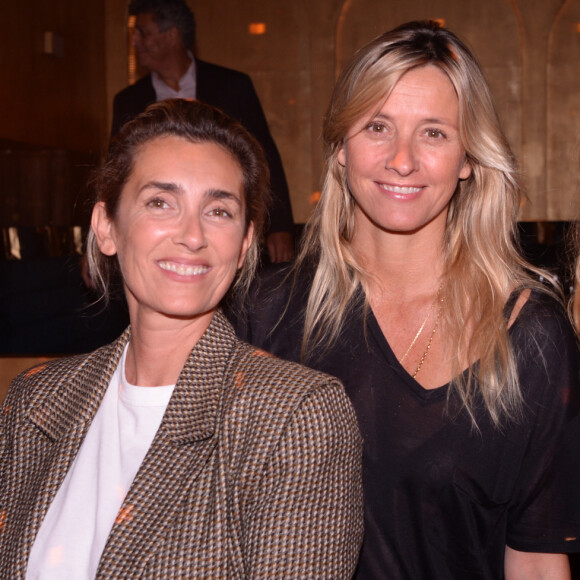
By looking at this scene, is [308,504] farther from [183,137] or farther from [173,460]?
[183,137]

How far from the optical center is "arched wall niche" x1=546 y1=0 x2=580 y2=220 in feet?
22.5

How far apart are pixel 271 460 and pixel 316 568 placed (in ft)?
0.62

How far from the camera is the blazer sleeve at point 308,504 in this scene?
136 centimetres

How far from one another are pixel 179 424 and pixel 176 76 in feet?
9.63

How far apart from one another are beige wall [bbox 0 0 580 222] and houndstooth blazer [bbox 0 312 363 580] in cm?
543

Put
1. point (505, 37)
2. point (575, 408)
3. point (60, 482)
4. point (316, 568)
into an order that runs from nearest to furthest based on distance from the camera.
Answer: point (316, 568), point (60, 482), point (575, 408), point (505, 37)

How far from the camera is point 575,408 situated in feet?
5.86

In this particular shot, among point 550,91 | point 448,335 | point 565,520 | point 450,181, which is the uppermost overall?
point 550,91

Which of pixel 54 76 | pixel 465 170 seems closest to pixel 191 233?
pixel 465 170

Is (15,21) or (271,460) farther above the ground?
(15,21)

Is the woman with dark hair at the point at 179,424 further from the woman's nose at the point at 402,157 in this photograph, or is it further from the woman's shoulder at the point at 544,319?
the woman's shoulder at the point at 544,319

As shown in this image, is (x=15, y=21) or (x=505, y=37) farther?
(x=505, y=37)

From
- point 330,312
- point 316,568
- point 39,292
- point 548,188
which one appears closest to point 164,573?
→ point 316,568

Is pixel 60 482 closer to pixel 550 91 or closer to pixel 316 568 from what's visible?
pixel 316 568
